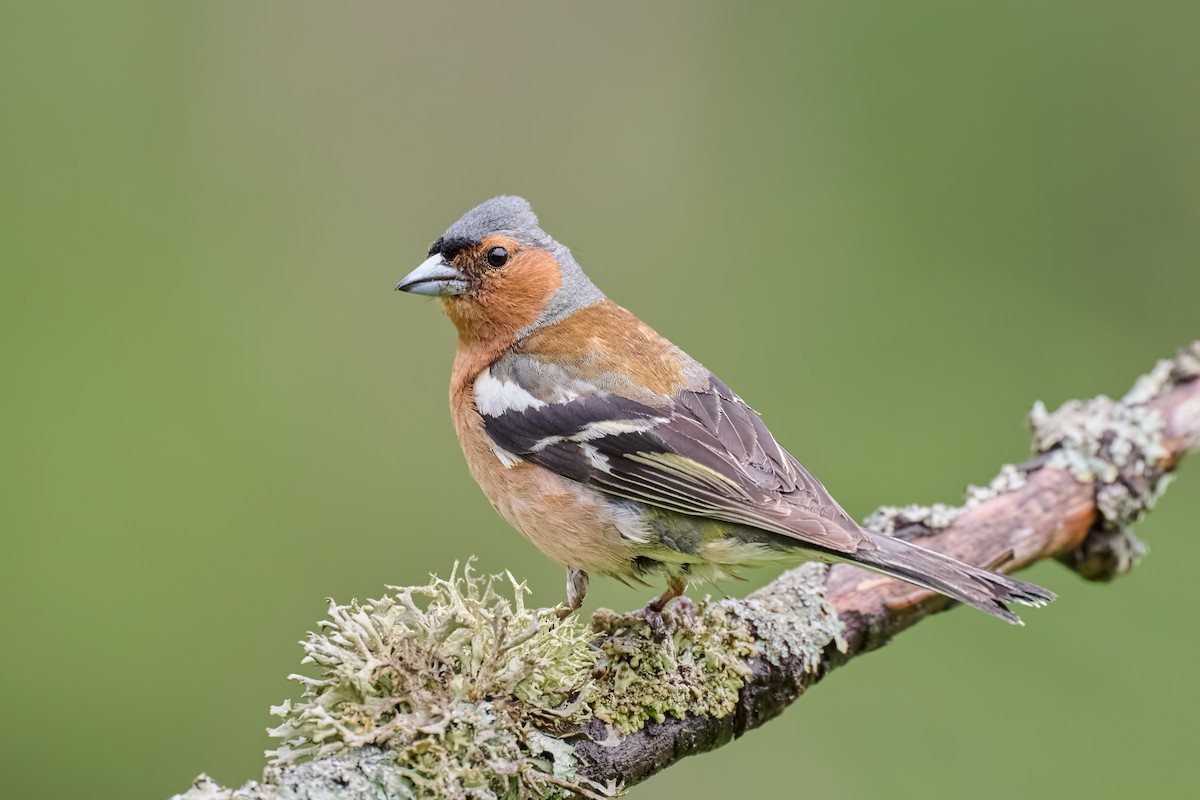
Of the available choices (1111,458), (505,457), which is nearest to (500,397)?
(505,457)

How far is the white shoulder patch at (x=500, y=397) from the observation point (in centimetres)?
359

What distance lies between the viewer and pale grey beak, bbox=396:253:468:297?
13.0 ft

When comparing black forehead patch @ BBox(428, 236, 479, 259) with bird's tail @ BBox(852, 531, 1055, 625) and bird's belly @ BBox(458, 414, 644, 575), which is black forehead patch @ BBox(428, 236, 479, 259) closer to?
bird's belly @ BBox(458, 414, 644, 575)

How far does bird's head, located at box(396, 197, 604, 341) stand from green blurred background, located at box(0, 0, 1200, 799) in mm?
1071

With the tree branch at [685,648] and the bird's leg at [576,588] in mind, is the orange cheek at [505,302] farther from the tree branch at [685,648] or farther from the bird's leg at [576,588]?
the tree branch at [685,648]

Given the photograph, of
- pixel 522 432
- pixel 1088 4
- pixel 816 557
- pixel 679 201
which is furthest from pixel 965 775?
pixel 1088 4

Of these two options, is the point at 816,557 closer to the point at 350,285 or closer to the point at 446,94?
the point at 350,285

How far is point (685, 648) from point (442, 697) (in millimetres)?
833

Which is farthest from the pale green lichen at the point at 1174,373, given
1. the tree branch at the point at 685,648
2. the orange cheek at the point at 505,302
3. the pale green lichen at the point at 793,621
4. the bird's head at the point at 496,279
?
the orange cheek at the point at 505,302

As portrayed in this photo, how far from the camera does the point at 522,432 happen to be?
11.4 ft

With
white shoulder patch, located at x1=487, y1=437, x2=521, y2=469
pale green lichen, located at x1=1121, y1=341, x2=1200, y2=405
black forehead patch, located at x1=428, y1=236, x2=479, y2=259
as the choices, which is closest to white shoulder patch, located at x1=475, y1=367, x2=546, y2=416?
white shoulder patch, located at x1=487, y1=437, x2=521, y2=469

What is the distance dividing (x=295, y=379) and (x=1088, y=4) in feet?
15.3

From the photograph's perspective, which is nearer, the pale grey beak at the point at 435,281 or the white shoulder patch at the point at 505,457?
the white shoulder patch at the point at 505,457

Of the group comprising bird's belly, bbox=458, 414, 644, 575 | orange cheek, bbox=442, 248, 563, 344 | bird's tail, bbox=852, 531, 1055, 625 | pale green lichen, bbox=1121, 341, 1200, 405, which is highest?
orange cheek, bbox=442, 248, 563, 344
